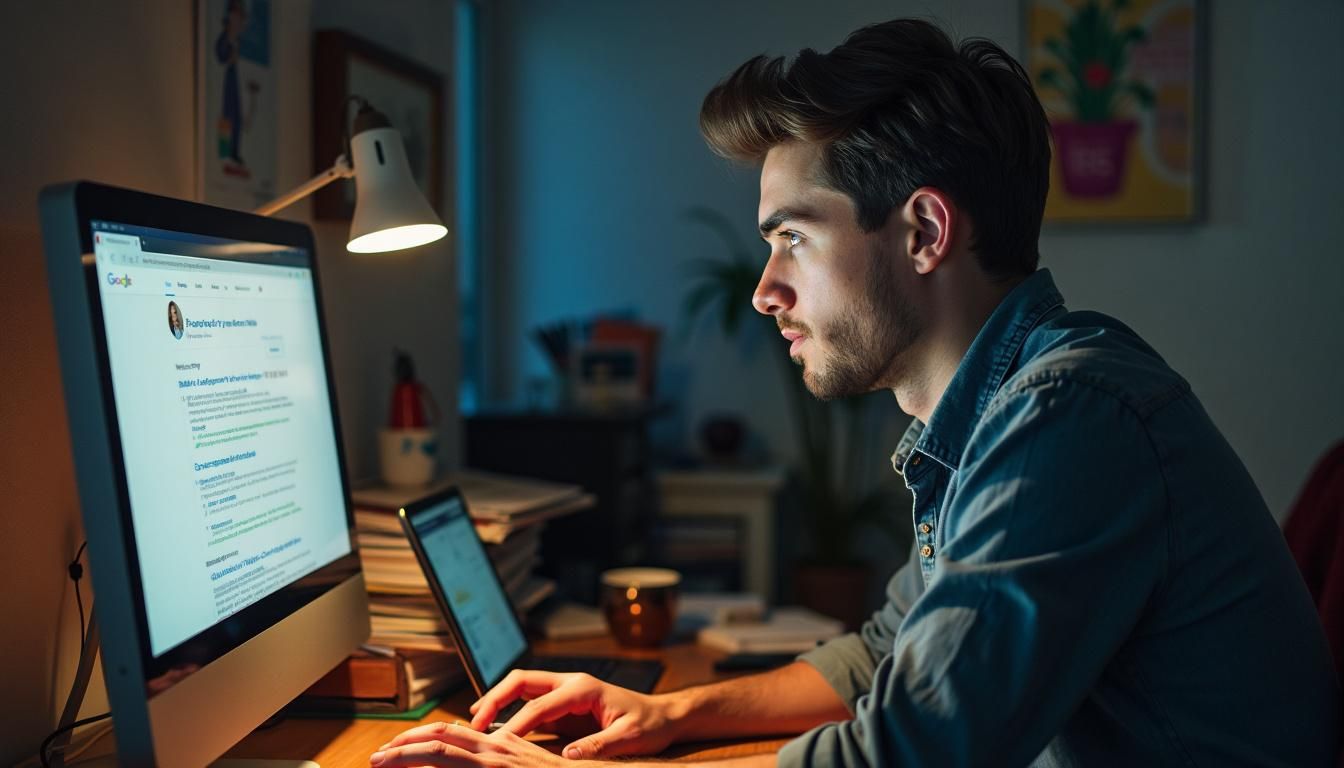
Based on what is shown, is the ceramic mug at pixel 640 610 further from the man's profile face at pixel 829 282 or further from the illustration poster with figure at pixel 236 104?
the illustration poster with figure at pixel 236 104

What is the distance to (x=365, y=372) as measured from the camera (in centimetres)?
174

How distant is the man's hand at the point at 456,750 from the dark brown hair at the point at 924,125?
1.94ft

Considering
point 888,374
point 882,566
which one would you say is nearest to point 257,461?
point 888,374

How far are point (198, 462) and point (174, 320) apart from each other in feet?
0.37

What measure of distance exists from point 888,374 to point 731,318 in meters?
2.17

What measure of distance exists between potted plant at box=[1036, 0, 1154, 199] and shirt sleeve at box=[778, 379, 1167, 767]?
260 centimetres

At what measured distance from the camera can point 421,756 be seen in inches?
38.7

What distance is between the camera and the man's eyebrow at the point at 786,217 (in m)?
1.17

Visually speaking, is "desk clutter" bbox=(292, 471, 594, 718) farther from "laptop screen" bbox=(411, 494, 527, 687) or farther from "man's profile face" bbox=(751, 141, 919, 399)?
"man's profile face" bbox=(751, 141, 919, 399)

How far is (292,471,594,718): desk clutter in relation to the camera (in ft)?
4.15

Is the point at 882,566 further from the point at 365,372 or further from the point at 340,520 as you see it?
the point at 340,520

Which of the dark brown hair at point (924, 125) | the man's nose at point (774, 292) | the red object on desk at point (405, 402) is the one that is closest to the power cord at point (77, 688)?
the red object on desk at point (405, 402)

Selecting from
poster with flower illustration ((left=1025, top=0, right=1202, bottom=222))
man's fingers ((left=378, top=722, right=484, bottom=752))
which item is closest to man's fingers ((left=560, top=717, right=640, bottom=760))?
man's fingers ((left=378, top=722, right=484, bottom=752))

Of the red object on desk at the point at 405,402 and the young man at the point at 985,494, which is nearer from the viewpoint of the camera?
the young man at the point at 985,494
